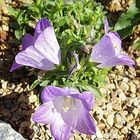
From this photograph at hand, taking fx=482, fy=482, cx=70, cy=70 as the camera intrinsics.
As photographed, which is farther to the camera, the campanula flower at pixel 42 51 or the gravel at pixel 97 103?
the gravel at pixel 97 103

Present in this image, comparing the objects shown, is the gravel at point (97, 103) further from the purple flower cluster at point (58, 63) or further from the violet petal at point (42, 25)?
the violet petal at point (42, 25)

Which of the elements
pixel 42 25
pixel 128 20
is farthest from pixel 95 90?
pixel 128 20

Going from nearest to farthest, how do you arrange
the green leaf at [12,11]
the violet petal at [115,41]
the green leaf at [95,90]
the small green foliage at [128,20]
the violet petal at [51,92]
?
1. the violet petal at [51,92]
2. the violet petal at [115,41]
3. the green leaf at [95,90]
4. the green leaf at [12,11]
5. the small green foliage at [128,20]

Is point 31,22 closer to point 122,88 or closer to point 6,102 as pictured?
point 6,102

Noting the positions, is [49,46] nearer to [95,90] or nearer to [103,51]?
[103,51]

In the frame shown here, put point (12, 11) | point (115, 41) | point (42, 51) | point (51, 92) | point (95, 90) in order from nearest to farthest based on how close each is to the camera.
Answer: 1. point (51, 92)
2. point (42, 51)
3. point (115, 41)
4. point (95, 90)
5. point (12, 11)

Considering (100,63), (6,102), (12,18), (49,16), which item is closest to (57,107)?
(100,63)

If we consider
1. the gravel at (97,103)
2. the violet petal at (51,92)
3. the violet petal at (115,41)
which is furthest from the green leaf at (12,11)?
the violet petal at (51,92)
